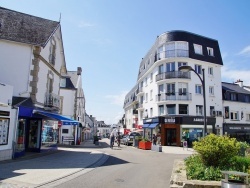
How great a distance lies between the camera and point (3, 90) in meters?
12.5

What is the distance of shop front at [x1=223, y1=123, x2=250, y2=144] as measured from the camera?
1432 inches

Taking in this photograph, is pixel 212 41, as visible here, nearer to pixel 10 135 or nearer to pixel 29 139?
pixel 29 139

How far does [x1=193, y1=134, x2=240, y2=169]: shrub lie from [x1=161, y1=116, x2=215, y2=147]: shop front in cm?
2397

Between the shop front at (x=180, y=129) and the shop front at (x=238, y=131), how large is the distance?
3.47 meters

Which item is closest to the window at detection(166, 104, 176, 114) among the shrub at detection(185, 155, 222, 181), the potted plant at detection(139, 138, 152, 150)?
the potted plant at detection(139, 138, 152, 150)

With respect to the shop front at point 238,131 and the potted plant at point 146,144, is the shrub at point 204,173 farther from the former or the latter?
the shop front at point 238,131

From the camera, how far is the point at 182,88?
112 feet

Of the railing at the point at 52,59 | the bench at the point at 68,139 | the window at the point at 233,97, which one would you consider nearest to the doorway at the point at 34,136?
the railing at the point at 52,59

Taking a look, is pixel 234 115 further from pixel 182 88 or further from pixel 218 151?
pixel 218 151

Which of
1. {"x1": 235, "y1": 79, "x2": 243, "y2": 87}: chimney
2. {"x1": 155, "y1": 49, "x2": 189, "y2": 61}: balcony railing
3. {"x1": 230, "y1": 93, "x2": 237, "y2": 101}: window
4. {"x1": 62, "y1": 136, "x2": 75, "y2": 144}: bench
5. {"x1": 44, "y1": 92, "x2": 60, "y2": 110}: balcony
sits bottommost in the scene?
{"x1": 62, "y1": 136, "x2": 75, "y2": 144}: bench

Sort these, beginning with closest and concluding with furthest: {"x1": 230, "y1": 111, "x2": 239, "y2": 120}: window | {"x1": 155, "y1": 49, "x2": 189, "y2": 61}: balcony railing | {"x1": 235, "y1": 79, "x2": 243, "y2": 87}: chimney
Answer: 1. {"x1": 155, "y1": 49, "x2": 189, "y2": 61}: balcony railing
2. {"x1": 230, "y1": 111, "x2": 239, "y2": 120}: window
3. {"x1": 235, "y1": 79, "x2": 243, "y2": 87}: chimney

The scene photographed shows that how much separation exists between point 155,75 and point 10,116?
26.9 m

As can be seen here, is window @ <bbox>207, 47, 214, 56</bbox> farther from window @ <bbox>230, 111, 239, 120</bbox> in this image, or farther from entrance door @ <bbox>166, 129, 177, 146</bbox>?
entrance door @ <bbox>166, 129, 177, 146</bbox>

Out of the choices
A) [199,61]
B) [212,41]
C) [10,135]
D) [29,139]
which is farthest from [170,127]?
[10,135]
